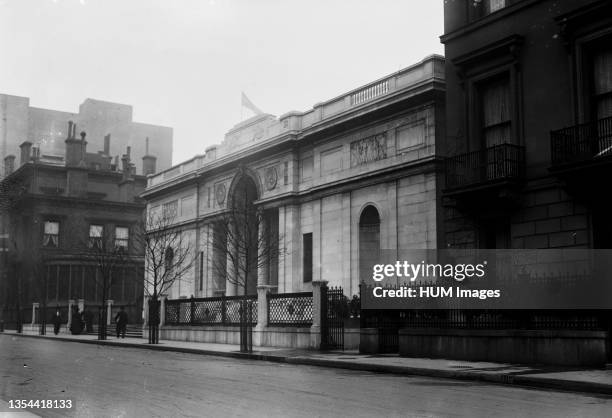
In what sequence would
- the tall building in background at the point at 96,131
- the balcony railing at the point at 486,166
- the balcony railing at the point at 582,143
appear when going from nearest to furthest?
the balcony railing at the point at 582,143 < the balcony railing at the point at 486,166 < the tall building in background at the point at 96,131

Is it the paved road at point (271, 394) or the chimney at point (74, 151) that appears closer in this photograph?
Result: the paved road at point (271, 394)

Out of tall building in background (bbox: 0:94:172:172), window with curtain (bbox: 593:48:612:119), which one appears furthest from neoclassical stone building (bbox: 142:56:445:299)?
tall building in background (bbox: 0:94:172:172)

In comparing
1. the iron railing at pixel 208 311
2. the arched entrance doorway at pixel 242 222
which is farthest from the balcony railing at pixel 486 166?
the arched entrance doorway at pixel 242 222

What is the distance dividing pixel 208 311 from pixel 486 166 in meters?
14.7

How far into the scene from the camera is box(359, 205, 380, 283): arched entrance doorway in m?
33.5

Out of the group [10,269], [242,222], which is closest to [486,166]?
[242,222]

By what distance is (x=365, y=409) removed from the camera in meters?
9.56

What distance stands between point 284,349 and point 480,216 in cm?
813

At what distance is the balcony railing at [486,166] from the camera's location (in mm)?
21297

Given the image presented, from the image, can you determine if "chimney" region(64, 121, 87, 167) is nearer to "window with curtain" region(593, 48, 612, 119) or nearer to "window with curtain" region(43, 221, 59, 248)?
"window with curtain" region(43, 221, 59, 248)

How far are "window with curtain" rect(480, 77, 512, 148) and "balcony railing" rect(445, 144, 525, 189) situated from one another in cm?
77

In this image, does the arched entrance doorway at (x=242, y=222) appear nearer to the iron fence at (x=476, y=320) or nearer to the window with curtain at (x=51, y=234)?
the iron fence at (x=476, y=320)

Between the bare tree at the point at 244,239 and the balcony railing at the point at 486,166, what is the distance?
39.8 ft

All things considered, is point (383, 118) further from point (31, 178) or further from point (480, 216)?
point (31, 178)
